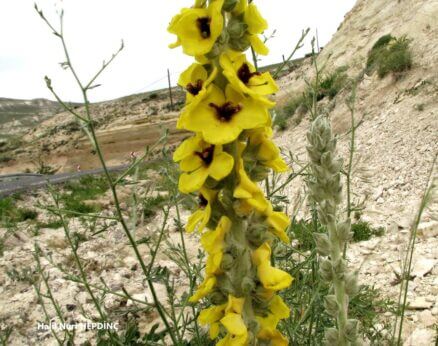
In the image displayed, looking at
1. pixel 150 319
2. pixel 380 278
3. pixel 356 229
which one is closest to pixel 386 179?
pixel 356 229

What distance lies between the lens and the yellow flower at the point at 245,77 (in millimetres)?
1651

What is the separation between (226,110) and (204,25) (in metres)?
0.38

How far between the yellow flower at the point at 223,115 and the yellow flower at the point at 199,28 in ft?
0.54

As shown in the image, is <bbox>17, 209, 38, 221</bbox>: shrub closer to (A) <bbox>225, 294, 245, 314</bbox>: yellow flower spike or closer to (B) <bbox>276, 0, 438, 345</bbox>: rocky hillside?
(B) <bbox>276, 0, 438, 345</bbox>: rocky hillside

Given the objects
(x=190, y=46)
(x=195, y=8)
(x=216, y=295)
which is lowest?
(x=216, y=295)

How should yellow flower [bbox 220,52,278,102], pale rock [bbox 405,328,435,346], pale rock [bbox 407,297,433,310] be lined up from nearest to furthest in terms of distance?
yellow flower [bbox 220,52,278,102], pale rock [bbox 405,328,435,346], pale rock [bbox 407,297,433,310]

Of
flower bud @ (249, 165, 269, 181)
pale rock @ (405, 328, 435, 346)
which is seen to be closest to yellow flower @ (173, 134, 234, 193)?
flower bud @ (249, 165, 269, 181)

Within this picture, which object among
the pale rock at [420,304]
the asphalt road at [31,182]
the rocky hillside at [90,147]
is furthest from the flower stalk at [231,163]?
the rocky hillside at [90,147]

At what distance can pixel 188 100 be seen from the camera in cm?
181

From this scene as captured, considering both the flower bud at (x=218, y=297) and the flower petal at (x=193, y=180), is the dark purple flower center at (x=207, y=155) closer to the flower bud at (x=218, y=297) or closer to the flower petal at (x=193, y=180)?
the flower petal at (x=193, y=180)

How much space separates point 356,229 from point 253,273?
6.81m

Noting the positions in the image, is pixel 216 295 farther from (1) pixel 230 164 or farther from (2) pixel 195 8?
(2) pixel 195 8

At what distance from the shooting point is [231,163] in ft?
5.35

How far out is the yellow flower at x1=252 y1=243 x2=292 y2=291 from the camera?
1.67 meters
